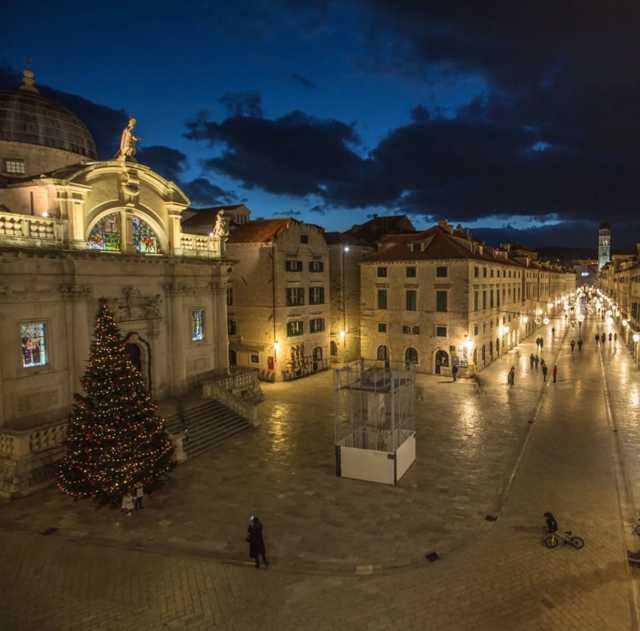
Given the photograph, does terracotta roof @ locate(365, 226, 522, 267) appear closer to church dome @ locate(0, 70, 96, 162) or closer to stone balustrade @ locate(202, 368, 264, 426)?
stone balustrade @ locate(202, 368, 264, 426)

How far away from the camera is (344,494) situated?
17.5 meters

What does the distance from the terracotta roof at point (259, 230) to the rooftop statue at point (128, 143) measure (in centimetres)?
1451

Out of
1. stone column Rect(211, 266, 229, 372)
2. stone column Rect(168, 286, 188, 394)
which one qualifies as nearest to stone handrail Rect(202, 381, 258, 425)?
stone column Rect(168, 286, 188, 394)

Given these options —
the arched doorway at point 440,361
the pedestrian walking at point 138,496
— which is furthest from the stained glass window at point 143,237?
the arched doorway at point 440,361

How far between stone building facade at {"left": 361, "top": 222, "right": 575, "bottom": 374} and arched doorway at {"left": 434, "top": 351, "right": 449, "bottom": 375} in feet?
0.18

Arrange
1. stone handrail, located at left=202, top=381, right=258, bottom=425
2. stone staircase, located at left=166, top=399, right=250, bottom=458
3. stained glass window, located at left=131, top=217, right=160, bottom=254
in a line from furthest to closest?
stone handrail, located at left=202, top=381, right=258, bottom=425 → stained glass window, located at left=131, top=217, right=160, bottom=254 → stone staircase, located at left=166, top=399, right=250, bottom=458

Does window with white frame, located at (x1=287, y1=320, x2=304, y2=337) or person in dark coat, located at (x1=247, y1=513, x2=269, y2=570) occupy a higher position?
window with white frame, located at (x1=287, y1=320, x2=304, y2=337)

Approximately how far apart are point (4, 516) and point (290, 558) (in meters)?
9.76

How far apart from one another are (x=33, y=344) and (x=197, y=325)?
965cm

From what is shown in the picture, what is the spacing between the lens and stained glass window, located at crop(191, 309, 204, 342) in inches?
1110

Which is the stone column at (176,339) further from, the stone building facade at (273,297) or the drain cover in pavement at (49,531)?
the drain cover in pavement at (49,531)

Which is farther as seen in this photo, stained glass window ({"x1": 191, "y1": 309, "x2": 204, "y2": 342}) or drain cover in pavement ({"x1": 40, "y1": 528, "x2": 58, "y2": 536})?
stained glass window ({"x1": 191, "y1": 309, "x2": 204, "y2": 342})

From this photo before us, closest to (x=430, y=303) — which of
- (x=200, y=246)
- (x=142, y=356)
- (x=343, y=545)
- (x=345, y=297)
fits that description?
(x=345, y=297)

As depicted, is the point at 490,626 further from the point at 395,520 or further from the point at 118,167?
the point at 118,167
